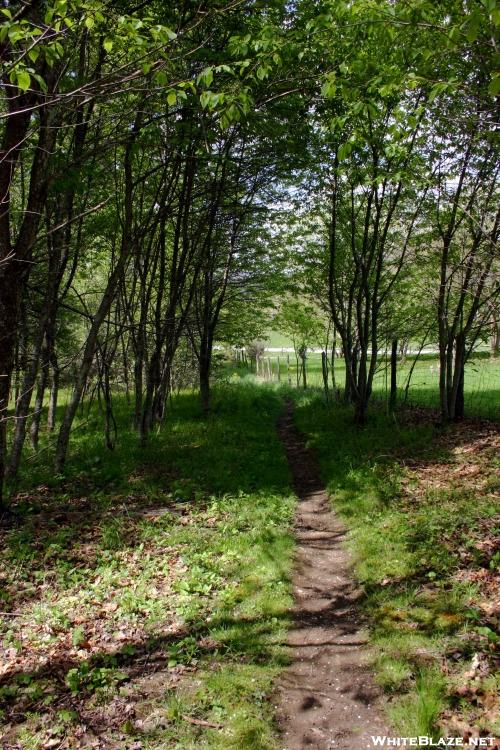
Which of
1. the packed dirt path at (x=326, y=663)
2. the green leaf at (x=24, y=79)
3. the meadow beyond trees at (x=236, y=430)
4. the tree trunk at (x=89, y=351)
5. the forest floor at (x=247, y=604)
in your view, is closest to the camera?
the green leaf at (x=24, y=79)

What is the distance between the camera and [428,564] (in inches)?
222

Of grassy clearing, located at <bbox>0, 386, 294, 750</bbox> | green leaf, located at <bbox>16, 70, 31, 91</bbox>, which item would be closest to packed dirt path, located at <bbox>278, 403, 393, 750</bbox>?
grassy clearing, located at <bbox>0, 386, 294, 750</bbox>

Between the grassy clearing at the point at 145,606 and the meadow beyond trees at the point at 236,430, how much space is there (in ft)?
0.10

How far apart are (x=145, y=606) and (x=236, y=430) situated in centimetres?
833

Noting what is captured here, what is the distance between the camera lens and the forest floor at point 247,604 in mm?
3838

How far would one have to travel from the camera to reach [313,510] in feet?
27.3

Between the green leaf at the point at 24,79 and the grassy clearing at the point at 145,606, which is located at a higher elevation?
the green leaf at the point at 24,79

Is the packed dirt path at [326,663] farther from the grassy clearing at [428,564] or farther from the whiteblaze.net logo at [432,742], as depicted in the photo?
the grassy clearing at [428,564]

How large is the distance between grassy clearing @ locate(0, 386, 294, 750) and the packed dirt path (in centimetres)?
18

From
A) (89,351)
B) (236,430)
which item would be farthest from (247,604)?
(236,430)

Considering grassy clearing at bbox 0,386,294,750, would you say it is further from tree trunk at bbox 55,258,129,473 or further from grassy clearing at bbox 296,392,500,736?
grassy clearing at bbox 296,392,500,736

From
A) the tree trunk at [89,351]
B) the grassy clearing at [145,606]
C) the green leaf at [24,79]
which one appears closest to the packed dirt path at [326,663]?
the grassy clearing at [145,606]

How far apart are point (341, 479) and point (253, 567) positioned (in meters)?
3.61

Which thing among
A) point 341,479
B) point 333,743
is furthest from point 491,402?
point 333,743
